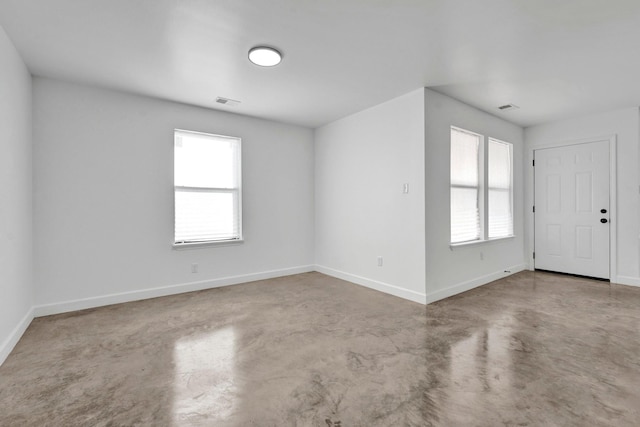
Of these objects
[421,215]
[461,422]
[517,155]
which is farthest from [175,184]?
[517,155]

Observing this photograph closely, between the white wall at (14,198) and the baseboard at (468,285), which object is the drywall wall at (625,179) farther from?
the white wall at (14,198)

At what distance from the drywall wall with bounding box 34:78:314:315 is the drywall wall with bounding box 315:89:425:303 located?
1.09 m

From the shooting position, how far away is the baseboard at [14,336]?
7.42ft

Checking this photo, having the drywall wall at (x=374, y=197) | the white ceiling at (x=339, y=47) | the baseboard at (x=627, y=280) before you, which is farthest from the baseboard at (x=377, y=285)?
the baseboard at (x=627, y=280)

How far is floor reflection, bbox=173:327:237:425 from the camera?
1.69m

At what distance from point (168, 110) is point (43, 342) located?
2.84 m

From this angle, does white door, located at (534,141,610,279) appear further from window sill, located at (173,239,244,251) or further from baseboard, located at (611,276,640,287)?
window sill, located at (173,239,244,251)

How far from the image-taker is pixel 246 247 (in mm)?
4641

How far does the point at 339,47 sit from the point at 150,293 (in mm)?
3595

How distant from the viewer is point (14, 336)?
2504mm

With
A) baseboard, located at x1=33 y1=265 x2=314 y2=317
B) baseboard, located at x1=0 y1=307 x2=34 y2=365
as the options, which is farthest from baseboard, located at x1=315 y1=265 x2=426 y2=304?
baseboard, located at x1=0 y1=307 x2=34 y2=365

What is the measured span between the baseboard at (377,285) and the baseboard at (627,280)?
3313mm

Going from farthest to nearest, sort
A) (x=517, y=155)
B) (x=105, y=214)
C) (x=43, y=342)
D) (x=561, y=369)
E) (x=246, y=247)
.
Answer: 1. (x=517, y=155)
2. (x=246, y=247)
3. (x=105, y=214)
4. (x=43, y=342)
5. (x=561, y=369)

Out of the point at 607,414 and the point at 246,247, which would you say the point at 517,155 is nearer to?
the point at 607,414
